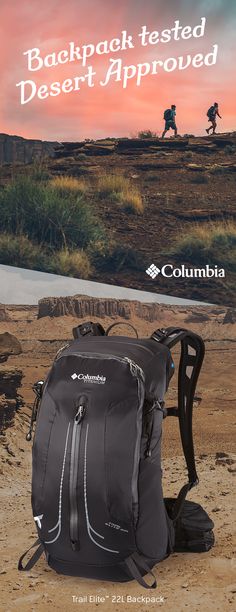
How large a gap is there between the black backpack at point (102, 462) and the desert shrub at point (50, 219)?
10.1 metres

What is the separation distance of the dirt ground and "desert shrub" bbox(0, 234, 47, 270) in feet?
5.90

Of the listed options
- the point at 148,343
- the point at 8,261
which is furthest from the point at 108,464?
the point at 8,261

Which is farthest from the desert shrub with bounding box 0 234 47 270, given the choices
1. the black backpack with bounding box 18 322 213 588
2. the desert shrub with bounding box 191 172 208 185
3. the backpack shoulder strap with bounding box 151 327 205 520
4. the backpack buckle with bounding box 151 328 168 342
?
the black backpack with bounding box 18 322 213 588

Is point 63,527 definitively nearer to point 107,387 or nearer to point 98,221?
point 107,387

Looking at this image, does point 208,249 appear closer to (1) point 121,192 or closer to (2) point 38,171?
(1) point 121,192

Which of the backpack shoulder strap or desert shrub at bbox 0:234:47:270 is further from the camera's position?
desert shrub at bbox 0:234:47:270

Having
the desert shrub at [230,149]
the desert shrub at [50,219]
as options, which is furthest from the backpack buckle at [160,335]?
the desert shrub at [230,149]

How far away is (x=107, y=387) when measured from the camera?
12.7ft

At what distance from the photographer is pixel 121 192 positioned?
15.3 m

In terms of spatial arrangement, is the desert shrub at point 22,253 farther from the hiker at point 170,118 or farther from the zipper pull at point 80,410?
the zipper pull at point 80,410

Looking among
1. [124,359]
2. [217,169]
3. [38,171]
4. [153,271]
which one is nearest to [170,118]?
[217,169]

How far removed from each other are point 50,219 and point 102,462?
10.5 metres

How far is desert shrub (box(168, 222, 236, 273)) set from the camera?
14.4 meters

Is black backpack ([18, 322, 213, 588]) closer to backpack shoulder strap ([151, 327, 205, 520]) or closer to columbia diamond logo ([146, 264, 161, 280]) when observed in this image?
backpack shoulder strap ([151, 327, 205, 520])
